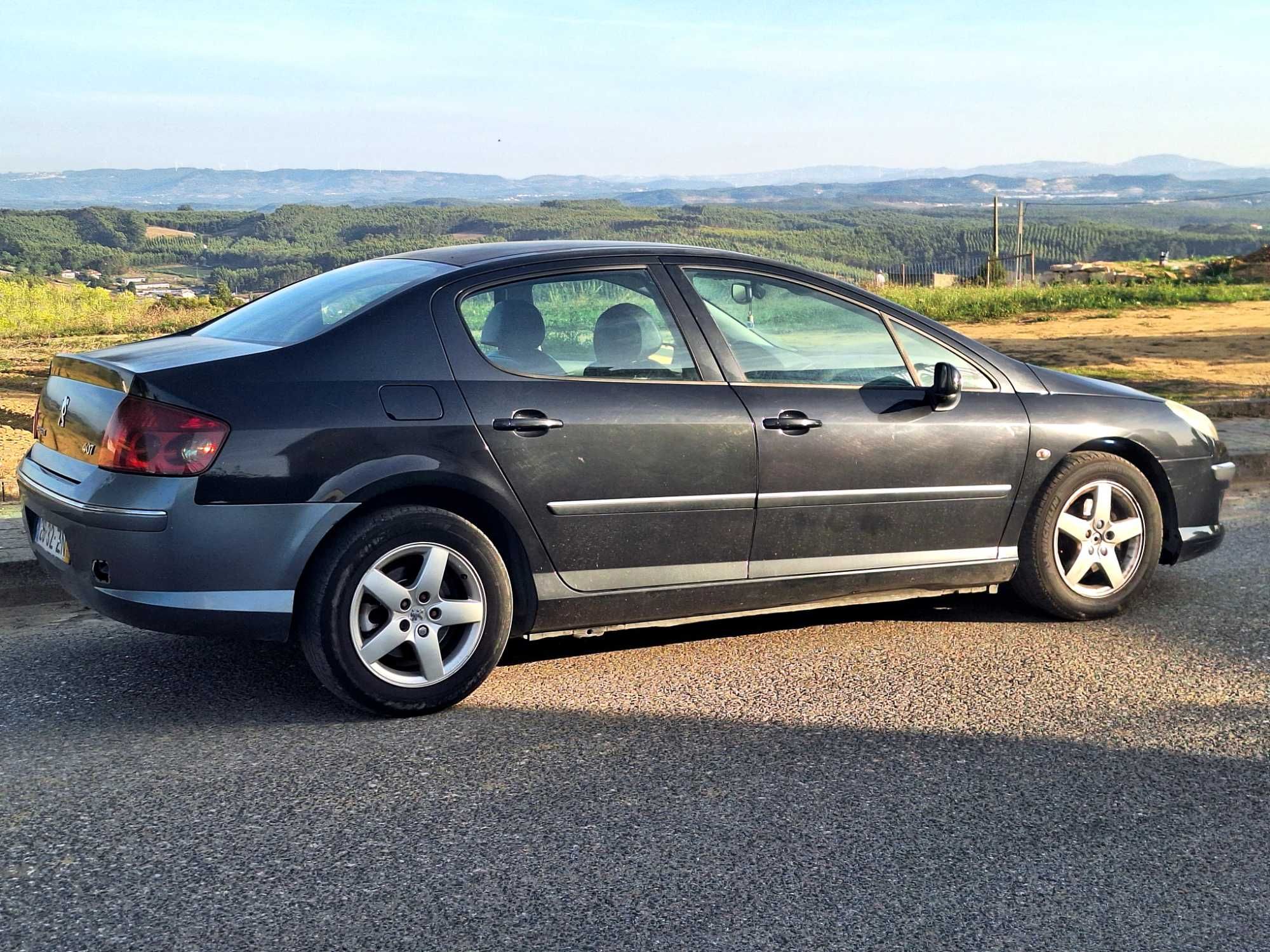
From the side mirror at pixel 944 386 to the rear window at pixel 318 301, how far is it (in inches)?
76.0

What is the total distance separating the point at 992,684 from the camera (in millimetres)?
4828

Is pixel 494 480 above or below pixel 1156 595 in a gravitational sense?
above

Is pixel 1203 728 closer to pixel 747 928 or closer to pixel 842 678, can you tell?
pixel 842 678

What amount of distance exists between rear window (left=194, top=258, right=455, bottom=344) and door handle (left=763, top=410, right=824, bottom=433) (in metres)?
1.30

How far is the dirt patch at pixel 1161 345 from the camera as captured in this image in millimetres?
15062

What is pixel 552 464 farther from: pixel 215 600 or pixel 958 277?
pixel 958 277

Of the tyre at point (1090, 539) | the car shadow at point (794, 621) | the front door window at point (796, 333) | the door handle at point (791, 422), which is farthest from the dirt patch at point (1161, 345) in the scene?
the door handle at point (791, 422)

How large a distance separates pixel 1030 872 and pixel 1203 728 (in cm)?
139

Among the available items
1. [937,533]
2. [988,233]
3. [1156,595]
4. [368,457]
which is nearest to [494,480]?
[368,457]

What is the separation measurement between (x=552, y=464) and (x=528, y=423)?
0.17m

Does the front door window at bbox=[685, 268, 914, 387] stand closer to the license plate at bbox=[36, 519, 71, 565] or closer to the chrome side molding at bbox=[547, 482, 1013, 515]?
the chrome side molding at bbox=[547, 482, 1013, 515]

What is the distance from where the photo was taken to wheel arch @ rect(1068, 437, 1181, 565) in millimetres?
5734

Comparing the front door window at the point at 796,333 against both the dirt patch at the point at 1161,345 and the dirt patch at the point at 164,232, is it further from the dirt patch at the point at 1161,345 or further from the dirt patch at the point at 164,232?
the dirt patch at the point at 164,232

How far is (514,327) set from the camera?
187 inches
